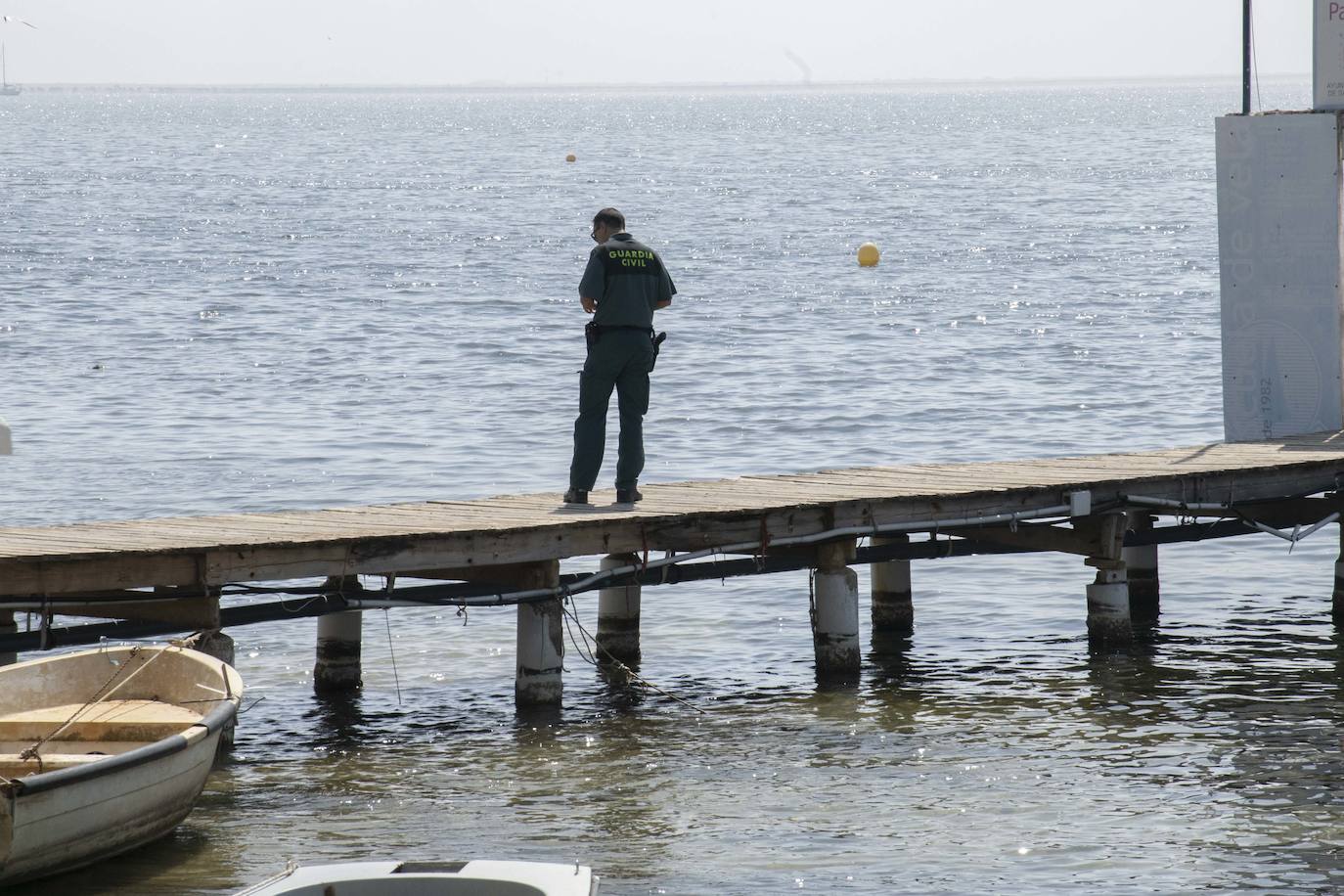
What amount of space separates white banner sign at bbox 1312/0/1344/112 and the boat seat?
35.1 feet

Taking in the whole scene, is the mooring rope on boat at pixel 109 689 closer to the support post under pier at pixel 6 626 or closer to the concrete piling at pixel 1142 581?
the support post under pier at pixel 6 626

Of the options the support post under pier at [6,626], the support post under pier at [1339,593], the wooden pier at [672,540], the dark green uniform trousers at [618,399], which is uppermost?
the dark green uniform trousers at [618,399]

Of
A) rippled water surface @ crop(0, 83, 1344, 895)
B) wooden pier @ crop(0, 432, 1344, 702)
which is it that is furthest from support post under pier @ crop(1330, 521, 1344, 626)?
rippled water surface @ crop(0, 83, 1344, 895)

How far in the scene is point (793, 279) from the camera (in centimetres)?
4931

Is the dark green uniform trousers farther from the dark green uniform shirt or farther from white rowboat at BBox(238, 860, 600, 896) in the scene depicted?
white rowboat at BBox(238, 860, 600, 896)

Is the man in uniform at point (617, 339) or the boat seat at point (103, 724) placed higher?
the man in uniform at point (617, 339)

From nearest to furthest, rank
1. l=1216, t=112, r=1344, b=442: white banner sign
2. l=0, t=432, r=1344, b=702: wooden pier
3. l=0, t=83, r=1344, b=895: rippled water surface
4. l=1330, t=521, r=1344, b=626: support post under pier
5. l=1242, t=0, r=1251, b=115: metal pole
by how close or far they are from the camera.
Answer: l=0, t=83, r=1344, b=895: rippled water surface < l=0, t=432, r=1344, b=702: wooden pier < l=1330, t=521, r=1344, b=626: support post under pier < l=1216, t=112, r=1344, b=442: white banner sign < l=1242, t=0, r=1251, b=115: metal pole

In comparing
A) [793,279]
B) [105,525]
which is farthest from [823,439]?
[793,279]

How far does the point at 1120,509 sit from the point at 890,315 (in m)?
28.2

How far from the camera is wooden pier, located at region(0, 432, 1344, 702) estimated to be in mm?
11555

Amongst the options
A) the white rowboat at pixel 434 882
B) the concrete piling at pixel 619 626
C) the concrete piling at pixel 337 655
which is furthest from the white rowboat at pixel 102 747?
the concrete piling at pixel 619 626

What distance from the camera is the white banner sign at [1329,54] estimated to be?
54.6 ft

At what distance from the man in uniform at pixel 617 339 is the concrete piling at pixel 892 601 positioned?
3003mm

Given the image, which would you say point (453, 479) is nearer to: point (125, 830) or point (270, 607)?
point (270, 607)
